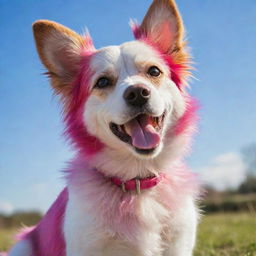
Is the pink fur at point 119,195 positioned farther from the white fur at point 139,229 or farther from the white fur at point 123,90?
the white fur at point 123,90

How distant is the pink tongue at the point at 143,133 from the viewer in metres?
3.63

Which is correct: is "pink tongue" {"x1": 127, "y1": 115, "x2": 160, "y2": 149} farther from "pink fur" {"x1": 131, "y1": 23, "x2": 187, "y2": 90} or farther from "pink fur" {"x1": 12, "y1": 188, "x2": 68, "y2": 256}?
"pink fur" {"x1": 12, "y1": 188, "x2": 68, "y2": 256}

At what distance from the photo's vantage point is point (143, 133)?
369cm

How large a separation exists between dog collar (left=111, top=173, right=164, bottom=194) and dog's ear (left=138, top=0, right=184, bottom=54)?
4.72 ft

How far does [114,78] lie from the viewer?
389 centimetres

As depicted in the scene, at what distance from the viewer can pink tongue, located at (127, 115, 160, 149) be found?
143 inches

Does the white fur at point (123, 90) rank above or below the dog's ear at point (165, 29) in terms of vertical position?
below

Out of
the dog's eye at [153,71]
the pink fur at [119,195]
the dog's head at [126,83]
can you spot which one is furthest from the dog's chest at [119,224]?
the dog's eye at [153,71]

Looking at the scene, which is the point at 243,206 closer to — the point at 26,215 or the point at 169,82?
the point at 26,215

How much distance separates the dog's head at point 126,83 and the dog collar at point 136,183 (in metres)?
Result: 0.27

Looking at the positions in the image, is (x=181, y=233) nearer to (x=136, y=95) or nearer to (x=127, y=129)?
(x=127, y=129)

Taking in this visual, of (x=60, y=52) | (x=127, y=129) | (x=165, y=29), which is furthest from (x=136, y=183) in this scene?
(x=165, y=29)

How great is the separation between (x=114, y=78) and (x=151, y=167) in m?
0.92

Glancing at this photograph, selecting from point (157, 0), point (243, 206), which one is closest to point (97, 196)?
point (157, 0)
